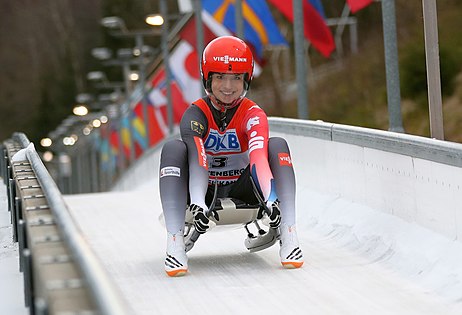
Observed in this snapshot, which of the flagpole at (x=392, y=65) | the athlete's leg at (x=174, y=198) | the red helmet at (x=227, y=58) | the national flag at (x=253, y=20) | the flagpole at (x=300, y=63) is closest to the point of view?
the athlete's leg at (x=174, y=198)

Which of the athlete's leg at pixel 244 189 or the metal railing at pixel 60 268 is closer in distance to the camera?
the metal railing at pixel 60 268

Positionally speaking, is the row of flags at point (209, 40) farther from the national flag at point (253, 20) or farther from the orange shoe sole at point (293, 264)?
the orange shoe sole at point (293, 264)

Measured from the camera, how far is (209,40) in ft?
96.0

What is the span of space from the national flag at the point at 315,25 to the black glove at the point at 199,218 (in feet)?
40.6

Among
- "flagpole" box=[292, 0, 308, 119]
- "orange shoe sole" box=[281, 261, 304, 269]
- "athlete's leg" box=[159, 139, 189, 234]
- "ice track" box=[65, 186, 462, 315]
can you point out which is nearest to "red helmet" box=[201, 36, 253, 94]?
"athlete's leg" box=[159, 139, 189, 234]

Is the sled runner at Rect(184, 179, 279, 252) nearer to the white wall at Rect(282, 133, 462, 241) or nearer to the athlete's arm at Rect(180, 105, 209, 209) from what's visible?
the athlete's arm at Rect(180, 105, 209, 209)

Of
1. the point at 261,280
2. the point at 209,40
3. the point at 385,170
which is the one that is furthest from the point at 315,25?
the point at 261,280

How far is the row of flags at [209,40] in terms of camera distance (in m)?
21.5

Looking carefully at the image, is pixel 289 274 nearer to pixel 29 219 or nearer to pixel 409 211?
pixel 409 211

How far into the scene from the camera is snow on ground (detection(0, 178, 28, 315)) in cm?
718

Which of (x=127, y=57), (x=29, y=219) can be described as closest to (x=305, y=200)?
(x=29, y=219)

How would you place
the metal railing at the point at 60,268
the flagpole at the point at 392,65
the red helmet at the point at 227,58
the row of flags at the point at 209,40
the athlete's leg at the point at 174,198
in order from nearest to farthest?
the metal railing at the point at 60,268, the athlete's leg at the point at 174,198, the red helmet at the point at 227,58, the flagpole at the point at 392,65, the row of flags at the point at 209,40

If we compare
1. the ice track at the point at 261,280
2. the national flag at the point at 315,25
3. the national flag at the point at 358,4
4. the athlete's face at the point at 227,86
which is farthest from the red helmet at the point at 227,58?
the national flag at the point at 315,25

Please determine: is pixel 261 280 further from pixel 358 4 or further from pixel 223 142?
pixel 358 4
